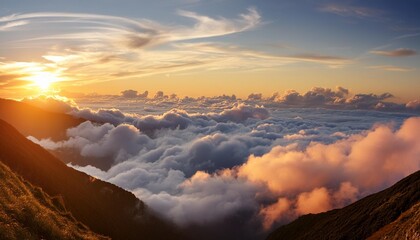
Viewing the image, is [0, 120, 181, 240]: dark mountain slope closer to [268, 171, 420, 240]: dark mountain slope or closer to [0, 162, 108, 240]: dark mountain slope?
[0, 162, 108, 240]: dark mountain slope

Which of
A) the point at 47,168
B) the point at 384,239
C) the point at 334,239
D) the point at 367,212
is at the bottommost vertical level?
the point at 334,239

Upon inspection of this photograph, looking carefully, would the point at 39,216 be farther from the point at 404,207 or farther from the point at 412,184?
the point at 412,184

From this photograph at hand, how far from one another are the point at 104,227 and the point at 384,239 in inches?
5694

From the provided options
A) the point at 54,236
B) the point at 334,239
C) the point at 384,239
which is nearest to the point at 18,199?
the point at 54,236

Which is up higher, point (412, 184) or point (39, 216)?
point (39, 216)

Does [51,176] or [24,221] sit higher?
[24,221]

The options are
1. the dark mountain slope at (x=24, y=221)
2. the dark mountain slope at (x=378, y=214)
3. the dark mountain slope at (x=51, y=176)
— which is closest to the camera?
the dark mountain slope at (x=24, y=221)

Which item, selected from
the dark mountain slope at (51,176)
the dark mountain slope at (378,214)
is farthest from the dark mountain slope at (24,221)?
the dark mountain slope at (378,214)

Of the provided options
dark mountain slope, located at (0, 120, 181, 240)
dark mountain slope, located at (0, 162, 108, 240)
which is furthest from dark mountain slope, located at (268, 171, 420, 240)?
dark mountain slope, located at (0, 120, 181, 240)

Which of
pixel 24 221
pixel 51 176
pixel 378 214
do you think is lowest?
pixel 378 214

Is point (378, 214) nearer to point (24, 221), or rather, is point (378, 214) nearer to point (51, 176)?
point (24, 221)

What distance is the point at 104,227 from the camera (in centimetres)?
18700

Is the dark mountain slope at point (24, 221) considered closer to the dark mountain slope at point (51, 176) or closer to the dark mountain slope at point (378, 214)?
the dark mountain slope at point (51, 176)

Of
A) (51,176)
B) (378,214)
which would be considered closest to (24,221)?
(378,214)
